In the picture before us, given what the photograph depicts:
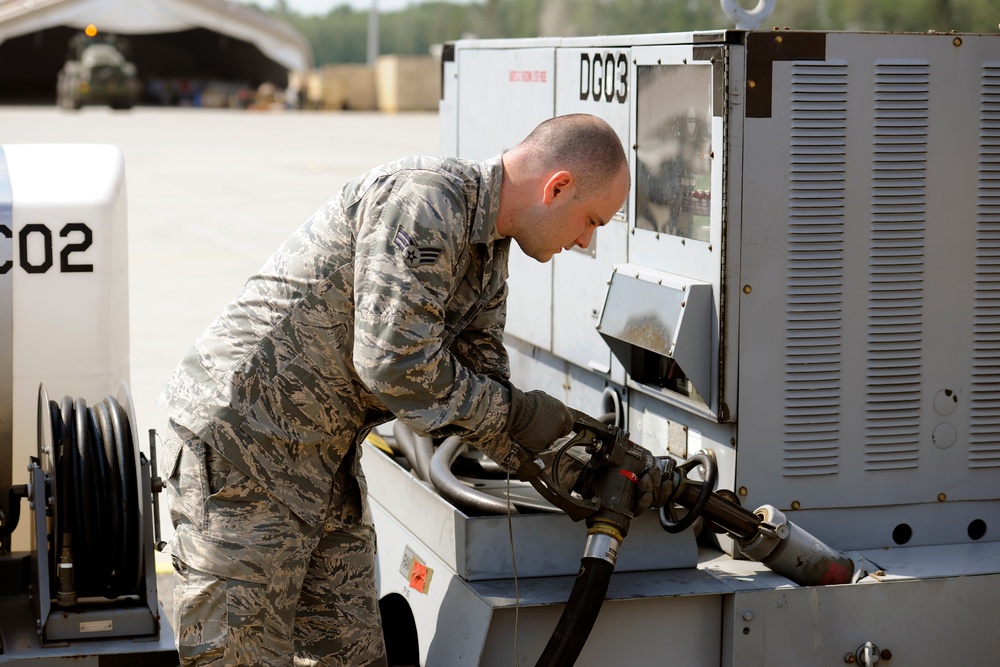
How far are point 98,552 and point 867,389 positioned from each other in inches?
81.9

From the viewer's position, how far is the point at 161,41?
51.7 metres

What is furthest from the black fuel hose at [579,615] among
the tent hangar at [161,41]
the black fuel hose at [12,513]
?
the tent hangar at [161,41]

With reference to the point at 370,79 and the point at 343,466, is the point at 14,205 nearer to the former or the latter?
the point at 343,466

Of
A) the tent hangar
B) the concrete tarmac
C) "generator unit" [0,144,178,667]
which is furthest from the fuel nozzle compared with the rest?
the tent hangar

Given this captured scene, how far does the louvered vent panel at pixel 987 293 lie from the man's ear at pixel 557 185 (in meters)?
1.30

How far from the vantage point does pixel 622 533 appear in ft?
10.3

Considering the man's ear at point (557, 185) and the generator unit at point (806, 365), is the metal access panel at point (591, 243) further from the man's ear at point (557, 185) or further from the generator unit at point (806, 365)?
the man's ear at point (557, 185)

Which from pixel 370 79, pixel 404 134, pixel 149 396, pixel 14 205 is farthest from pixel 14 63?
pixel 14 205

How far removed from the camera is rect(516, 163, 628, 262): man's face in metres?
2.91

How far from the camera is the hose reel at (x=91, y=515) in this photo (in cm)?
330

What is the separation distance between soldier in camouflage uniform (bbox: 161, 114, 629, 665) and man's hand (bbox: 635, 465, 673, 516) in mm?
270

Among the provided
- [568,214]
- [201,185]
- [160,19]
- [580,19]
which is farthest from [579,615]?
[580,19]

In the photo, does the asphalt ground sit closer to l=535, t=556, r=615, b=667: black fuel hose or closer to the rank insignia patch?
l=535, t=556, r=615, b=667: black fuel hose

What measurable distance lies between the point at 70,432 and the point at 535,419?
129 cm
